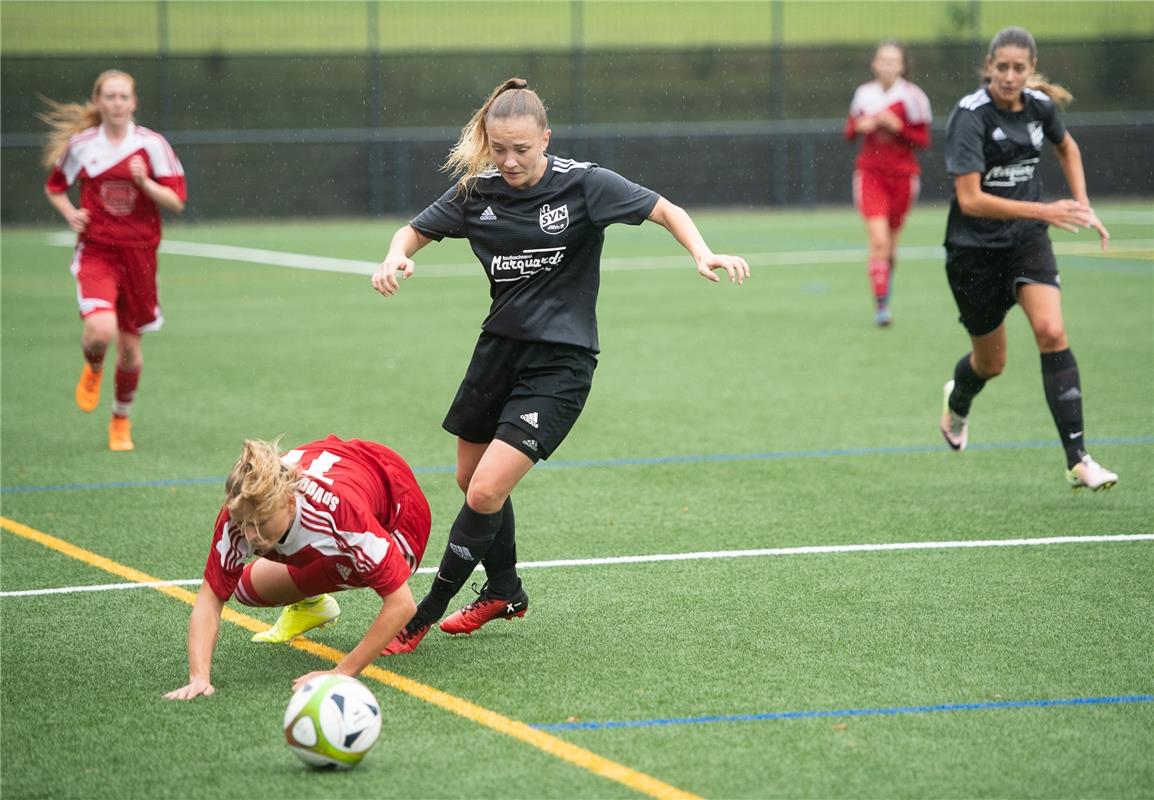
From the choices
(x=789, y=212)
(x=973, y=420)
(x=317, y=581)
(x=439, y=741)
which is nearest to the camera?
(x=439, y=741)

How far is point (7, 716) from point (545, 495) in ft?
11.3

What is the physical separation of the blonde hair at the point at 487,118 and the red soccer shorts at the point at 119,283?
14.1ft

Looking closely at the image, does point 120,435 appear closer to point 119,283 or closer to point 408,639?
point 119,283

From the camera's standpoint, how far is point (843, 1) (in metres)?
33.9

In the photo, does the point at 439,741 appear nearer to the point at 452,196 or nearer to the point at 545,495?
the point at 452,196

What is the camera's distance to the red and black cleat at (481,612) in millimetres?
5254

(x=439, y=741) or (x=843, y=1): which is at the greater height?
(x=843, y=1)

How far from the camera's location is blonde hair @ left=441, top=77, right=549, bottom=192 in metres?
4.89

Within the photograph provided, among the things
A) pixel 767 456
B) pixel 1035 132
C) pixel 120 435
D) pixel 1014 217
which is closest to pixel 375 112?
pixel 120 435

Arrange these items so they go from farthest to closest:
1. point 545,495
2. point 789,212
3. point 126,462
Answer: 1. point 789,212
2. point 126,462
3. point 545,495

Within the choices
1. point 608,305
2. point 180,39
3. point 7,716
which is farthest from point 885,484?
point 180,39

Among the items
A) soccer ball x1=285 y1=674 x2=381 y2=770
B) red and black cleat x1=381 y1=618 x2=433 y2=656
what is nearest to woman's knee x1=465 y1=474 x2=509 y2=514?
red and black cleat x1=381 y1=618 x2=433 y2=656

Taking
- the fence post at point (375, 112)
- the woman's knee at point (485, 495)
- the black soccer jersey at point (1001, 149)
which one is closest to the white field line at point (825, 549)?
the woman's knee at point (485, 495)

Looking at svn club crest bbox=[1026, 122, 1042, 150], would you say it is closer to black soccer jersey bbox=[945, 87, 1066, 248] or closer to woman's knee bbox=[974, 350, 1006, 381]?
black soccer jersey bbox=[945, 87, 1066, 248]
